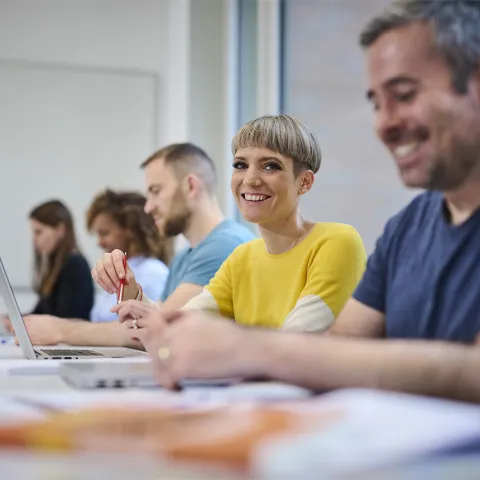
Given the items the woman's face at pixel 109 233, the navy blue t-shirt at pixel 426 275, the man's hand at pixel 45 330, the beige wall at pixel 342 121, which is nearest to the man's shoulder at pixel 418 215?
the navy blue t-shirt at pixel 426 275

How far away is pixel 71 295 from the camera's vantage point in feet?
12.4

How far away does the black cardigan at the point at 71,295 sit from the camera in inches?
146

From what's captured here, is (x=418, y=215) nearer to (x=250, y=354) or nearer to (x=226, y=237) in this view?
(x=250, y=354)

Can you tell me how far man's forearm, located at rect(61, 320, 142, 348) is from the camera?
2260 millimetres

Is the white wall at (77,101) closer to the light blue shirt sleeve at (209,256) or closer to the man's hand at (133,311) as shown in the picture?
the light blue shirt sleeve at (209,256)

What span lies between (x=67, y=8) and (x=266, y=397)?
13.7ft

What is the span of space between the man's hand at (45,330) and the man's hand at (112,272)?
44 cm

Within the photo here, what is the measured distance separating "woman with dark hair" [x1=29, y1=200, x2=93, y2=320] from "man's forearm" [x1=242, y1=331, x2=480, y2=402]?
9.68 ft

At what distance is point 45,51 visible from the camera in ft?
14.9

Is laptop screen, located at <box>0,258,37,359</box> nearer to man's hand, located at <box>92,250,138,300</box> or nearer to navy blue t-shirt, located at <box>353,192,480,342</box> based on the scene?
man's hand, located at <box>92,250,138,300</box>

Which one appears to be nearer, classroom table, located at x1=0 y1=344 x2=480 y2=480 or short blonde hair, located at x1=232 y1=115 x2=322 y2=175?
classroom table, located at x1=0 y1=344 x2=480 y2=480

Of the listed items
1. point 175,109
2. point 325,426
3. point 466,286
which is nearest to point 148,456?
point 325,426

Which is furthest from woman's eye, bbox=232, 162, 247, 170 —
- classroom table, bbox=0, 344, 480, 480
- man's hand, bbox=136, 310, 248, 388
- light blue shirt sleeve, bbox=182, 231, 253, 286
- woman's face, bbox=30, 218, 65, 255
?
woman's face, bbox=30, 218, 65, 255

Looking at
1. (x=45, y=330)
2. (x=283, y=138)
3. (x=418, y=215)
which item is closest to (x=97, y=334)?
(x=45, y=330)
